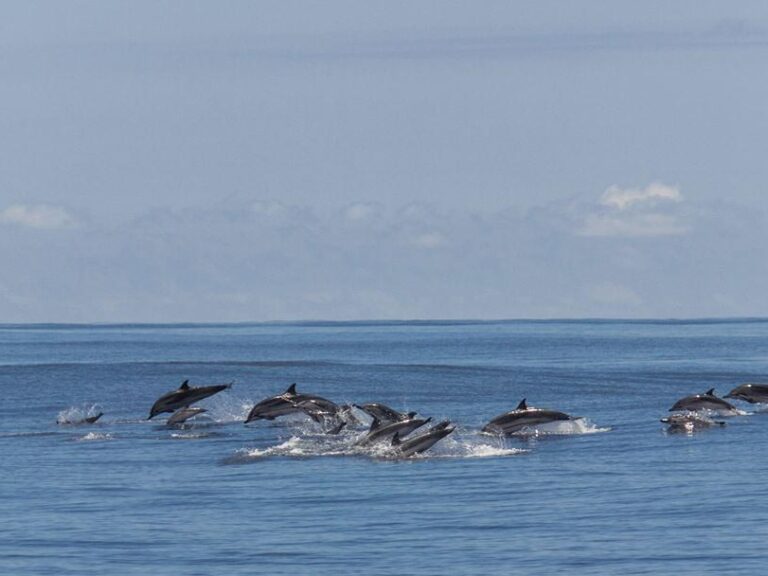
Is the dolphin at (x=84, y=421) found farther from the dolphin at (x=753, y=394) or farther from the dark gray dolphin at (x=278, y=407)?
the dolphin at (x=753, y=394)

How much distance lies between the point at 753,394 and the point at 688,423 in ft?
23.4

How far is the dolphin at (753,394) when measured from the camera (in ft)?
170

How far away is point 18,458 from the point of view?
135ft

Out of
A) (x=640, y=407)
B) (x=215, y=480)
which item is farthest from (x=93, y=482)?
(x=640, y=407)

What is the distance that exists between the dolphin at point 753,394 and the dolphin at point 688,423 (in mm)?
5109

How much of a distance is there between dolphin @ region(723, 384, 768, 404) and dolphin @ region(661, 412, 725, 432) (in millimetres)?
5109

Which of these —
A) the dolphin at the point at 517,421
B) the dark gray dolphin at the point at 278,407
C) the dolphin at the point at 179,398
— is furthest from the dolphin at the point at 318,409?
the dolphin at the point at 517,421

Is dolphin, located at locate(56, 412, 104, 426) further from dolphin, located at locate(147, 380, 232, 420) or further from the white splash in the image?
the white splash

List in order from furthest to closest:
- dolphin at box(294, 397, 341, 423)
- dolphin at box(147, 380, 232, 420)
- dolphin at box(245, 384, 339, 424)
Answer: dolphin at box(147, 380, 232, 420) < dolphin at box(245, 384, 339, 424) < dolphin at box(294, 397, 341, 423)

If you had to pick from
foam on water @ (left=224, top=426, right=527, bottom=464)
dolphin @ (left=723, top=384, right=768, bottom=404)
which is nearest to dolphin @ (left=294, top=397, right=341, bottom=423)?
foam on water @ (left=224, top=426, right=527, bottom=464)

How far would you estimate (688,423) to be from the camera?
150ft

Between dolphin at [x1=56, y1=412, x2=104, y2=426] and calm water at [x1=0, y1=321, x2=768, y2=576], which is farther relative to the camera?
dolphin at [x1=56, y1=412, x2=104, y2=426]

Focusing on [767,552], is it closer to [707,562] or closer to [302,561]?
[707,562]

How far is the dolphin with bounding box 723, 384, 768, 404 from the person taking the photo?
5181 cm
